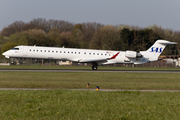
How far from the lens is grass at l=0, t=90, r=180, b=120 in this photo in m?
9.50

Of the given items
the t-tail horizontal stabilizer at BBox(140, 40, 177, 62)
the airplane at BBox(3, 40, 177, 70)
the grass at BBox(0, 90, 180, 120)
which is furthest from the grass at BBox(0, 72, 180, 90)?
the t-tail horizontal stabilizer at BBox(140, 40, 177, 62)

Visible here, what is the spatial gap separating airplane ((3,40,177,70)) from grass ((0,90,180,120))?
27290 millimetres

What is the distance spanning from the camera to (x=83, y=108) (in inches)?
426

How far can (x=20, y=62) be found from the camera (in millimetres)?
64062

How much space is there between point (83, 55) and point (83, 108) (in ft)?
104

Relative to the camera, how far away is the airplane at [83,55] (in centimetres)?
4088

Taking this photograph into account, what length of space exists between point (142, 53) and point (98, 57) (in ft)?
27.0

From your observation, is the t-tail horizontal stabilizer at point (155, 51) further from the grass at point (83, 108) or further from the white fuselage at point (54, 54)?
the grass at point (83, 108)

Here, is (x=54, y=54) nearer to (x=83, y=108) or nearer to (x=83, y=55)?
(x=83, y=55)

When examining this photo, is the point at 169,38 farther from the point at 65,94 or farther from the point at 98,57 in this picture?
the point at 65,94

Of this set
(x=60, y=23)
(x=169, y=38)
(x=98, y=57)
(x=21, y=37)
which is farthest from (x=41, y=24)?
(x=98, y=57)

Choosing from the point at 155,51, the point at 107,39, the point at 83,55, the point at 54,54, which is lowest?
the point at 83,55

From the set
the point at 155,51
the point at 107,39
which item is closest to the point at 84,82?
the point at 155,51

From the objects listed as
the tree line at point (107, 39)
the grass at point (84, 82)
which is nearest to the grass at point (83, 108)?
the grass at point (84, 82)
